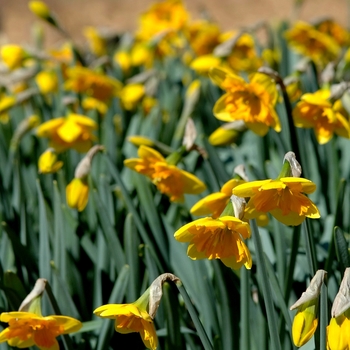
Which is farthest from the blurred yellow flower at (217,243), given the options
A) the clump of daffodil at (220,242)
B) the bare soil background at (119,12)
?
the bare soil background at (119,12)

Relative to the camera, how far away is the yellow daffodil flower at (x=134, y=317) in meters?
1.12

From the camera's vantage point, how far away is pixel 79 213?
1.94 metres

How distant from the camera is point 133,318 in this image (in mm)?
1187

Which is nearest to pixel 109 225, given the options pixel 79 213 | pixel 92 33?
pixel 79 213


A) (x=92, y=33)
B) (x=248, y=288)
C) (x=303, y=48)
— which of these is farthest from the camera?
(x=92, y=33)

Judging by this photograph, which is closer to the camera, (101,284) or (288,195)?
(288,195)

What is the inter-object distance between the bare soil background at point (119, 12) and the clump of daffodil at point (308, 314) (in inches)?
218

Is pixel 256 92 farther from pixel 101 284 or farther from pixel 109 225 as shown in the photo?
pixel 101 284

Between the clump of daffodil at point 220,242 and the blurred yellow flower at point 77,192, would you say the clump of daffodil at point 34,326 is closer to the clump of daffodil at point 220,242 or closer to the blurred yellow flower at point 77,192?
the clump of daffodil at point 220,242

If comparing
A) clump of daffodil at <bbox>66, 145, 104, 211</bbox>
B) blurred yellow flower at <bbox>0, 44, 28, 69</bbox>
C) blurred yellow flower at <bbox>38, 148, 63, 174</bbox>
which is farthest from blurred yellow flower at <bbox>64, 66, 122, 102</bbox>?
clump of daffodil at <bbox>66, 145, 104, 211</bbox>

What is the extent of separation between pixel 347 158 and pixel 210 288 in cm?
97

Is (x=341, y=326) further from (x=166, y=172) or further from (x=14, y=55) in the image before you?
(x=14, y=55)

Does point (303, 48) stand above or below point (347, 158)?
above

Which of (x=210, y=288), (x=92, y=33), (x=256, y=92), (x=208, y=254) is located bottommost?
(x=210, y=288)
